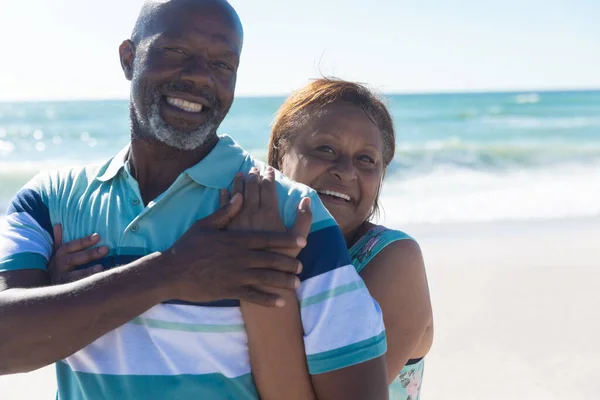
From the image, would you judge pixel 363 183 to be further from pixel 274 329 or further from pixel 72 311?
pixel 72 311

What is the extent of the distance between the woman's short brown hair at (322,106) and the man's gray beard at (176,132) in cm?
79

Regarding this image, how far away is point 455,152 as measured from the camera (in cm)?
2066

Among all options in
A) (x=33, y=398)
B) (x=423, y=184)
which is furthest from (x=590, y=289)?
(x=423, y=184)

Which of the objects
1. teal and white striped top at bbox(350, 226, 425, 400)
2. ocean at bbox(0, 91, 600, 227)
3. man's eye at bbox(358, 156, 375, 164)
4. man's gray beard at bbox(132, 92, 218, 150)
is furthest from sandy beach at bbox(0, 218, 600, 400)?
man's gray beard at bbox(132, 92, 218, 150)

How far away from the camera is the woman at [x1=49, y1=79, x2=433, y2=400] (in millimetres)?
2539

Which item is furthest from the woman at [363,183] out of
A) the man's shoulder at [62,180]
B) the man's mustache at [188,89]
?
the man's shoulder at [62,180]

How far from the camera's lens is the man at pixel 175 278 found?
1.91m

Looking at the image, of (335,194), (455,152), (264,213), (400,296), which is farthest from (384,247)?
(455,152)

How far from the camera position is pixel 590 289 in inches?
273

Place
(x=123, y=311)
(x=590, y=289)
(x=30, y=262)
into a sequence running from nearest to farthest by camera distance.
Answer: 1. (x=123, y=311)
2. (x=30, y=262)
3. (x=590, y=289)

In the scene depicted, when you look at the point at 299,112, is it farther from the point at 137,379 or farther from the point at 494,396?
the point at 494,396

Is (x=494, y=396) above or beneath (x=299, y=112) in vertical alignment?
beneath

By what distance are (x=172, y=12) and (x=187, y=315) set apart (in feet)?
2.83

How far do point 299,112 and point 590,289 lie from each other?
4853 mm
